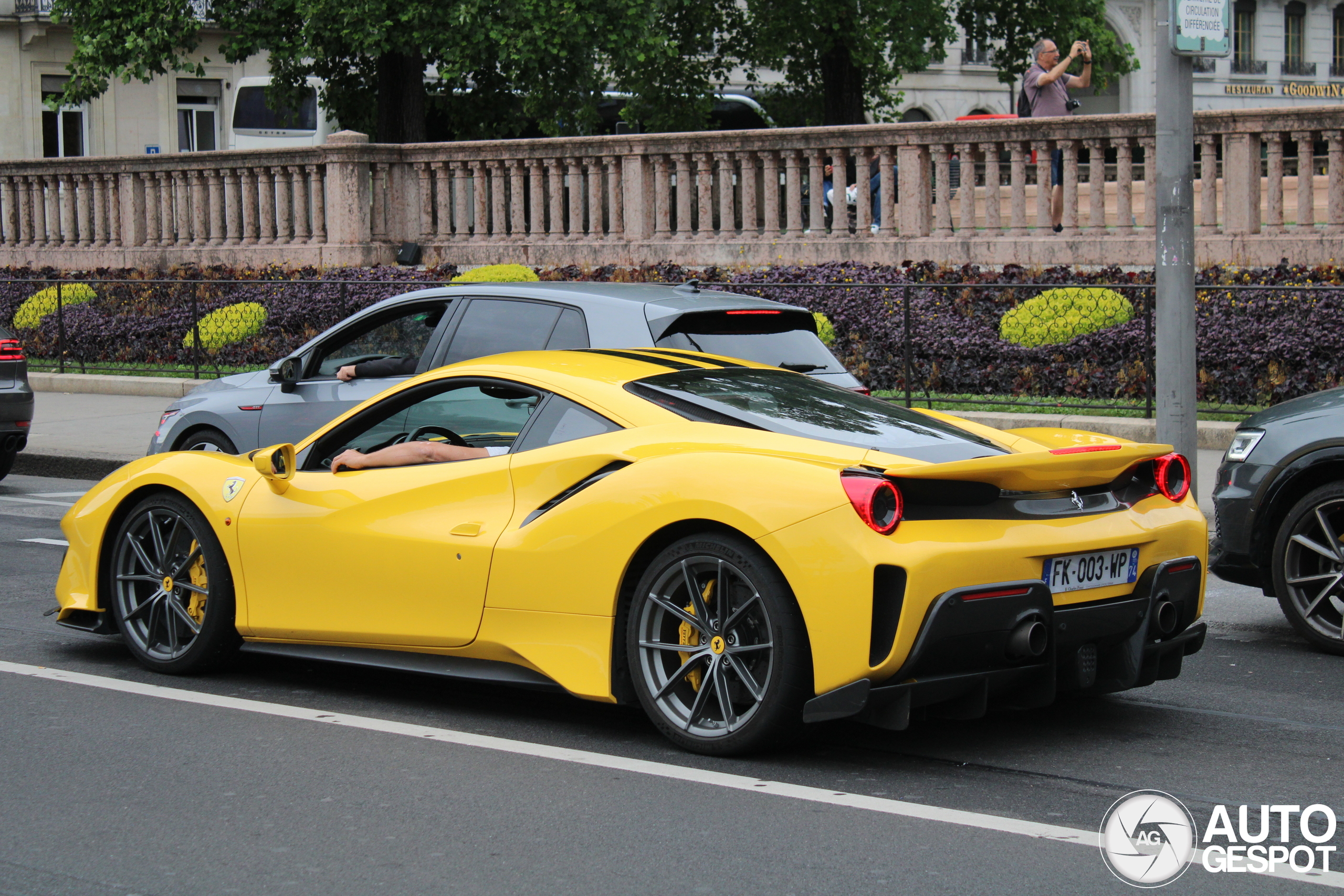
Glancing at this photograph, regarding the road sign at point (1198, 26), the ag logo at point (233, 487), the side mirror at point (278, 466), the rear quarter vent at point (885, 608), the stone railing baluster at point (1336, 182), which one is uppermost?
the road sign at point (1198, 26)

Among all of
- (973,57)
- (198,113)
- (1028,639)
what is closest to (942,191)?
(1028,639)

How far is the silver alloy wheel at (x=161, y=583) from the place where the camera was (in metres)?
6.71

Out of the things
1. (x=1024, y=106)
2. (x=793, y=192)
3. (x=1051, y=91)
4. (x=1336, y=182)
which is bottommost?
(x=1336, y=182)

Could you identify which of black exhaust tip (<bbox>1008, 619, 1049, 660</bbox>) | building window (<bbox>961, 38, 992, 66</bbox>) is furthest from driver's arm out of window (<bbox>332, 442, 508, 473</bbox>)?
building window (<bbox>961, 38, 992, 66</bbox>)

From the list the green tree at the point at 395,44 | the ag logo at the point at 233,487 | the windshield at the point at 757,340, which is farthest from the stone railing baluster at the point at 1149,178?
the ag logo at the point at 233,487

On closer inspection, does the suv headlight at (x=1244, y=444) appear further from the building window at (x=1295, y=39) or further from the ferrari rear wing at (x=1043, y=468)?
the building window at (x=1295, y=39)

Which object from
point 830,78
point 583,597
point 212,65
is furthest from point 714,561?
point 212,65

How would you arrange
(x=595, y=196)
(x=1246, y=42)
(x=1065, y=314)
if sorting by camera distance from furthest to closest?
1. (x=1246, y=42)
2. (x=595, y=196)
3. (x=1065, y=314)

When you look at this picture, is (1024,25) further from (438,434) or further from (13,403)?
(438,434)

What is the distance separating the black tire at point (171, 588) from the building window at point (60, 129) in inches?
1642

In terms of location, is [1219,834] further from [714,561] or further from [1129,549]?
[714,561]

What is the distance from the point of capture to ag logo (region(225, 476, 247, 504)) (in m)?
6.59

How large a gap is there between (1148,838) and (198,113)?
1831 inches

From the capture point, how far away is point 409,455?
6.29 meters
